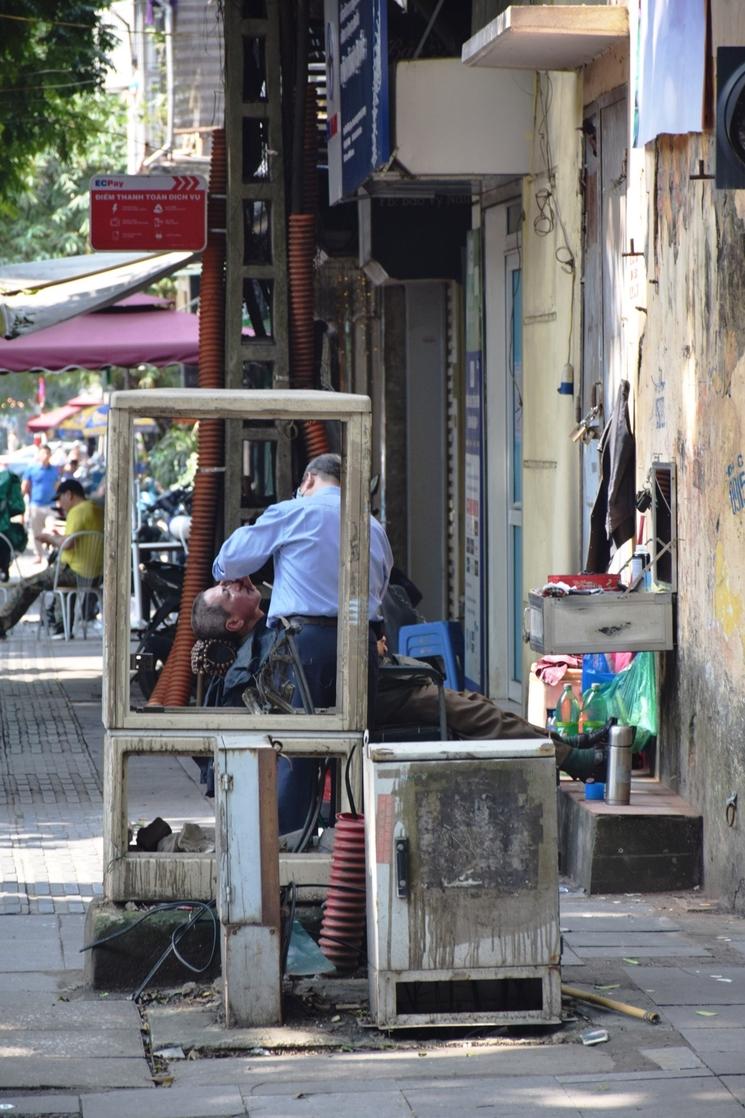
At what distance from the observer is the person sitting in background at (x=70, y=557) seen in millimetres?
16438

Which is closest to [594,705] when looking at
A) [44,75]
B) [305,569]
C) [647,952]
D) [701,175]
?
[647,952]

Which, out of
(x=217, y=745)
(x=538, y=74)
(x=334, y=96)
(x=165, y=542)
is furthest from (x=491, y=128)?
(x=165, y=542)

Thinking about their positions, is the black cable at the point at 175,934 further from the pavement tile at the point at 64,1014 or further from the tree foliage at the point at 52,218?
the tree foliage at the point at 52,218

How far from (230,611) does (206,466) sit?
16.2 ft

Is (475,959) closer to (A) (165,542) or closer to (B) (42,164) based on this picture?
(A) (165,542)

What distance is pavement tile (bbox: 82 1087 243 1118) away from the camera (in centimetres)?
469

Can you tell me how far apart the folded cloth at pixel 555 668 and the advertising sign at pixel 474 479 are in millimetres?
2820

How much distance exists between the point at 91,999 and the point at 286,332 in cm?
670

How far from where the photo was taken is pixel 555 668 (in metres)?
9.05

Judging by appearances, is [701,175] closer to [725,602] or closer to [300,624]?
[725,602]

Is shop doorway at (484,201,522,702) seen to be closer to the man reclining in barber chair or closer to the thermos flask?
the thermos flask

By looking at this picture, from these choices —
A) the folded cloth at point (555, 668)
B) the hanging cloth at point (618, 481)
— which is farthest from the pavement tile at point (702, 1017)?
the folded cloth at point (555, 668)

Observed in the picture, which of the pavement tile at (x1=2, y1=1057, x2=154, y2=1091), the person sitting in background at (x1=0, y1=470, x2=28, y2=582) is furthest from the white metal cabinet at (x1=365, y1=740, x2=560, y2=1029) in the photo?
the person sitting in background at (x1=0, y1=470, x2=28, y2=582)

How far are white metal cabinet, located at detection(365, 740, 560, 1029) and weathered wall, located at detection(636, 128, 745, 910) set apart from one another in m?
1.84
